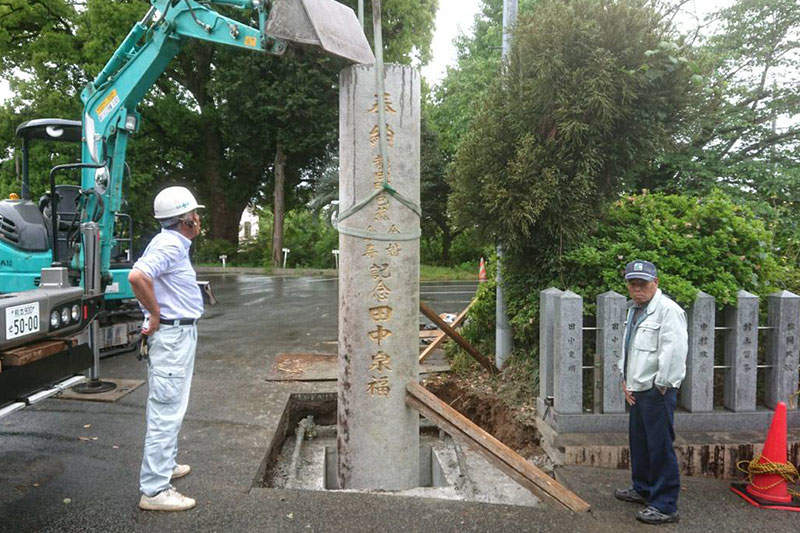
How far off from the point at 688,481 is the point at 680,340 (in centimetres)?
152

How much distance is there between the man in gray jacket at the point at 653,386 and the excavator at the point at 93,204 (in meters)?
2.56

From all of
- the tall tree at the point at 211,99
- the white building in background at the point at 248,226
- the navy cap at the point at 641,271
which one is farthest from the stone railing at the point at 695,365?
the white building in background at the point at 248,226

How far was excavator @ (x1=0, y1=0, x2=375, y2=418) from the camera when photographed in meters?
3.56

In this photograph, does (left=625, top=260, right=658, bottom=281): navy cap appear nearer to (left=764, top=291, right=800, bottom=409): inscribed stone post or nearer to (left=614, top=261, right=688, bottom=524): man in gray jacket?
(left=614, top=261, right=688, bottom=524): man in gray jacket

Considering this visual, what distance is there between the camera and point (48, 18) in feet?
71.7

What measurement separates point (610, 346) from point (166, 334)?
138 inches

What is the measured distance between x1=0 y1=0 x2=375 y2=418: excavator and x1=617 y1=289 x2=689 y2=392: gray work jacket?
260 cm

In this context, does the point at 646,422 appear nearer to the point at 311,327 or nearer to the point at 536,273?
the point at 536,273

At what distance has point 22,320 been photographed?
130 inches

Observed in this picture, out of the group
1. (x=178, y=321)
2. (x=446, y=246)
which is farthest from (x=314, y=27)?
(x=446, y=246)

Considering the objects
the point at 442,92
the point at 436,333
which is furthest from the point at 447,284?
the point at 436,333

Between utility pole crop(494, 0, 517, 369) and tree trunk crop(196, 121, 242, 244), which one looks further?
tree trunk crop(196, 121, 242, 244)

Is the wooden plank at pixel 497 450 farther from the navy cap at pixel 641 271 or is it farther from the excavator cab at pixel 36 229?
the excavator cab at pixel 36 229

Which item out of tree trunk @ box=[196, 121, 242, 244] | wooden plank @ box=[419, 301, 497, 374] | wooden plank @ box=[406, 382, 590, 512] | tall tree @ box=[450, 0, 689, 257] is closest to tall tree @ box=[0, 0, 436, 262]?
tree trunk @ box=[196, 121, 242, 244]
